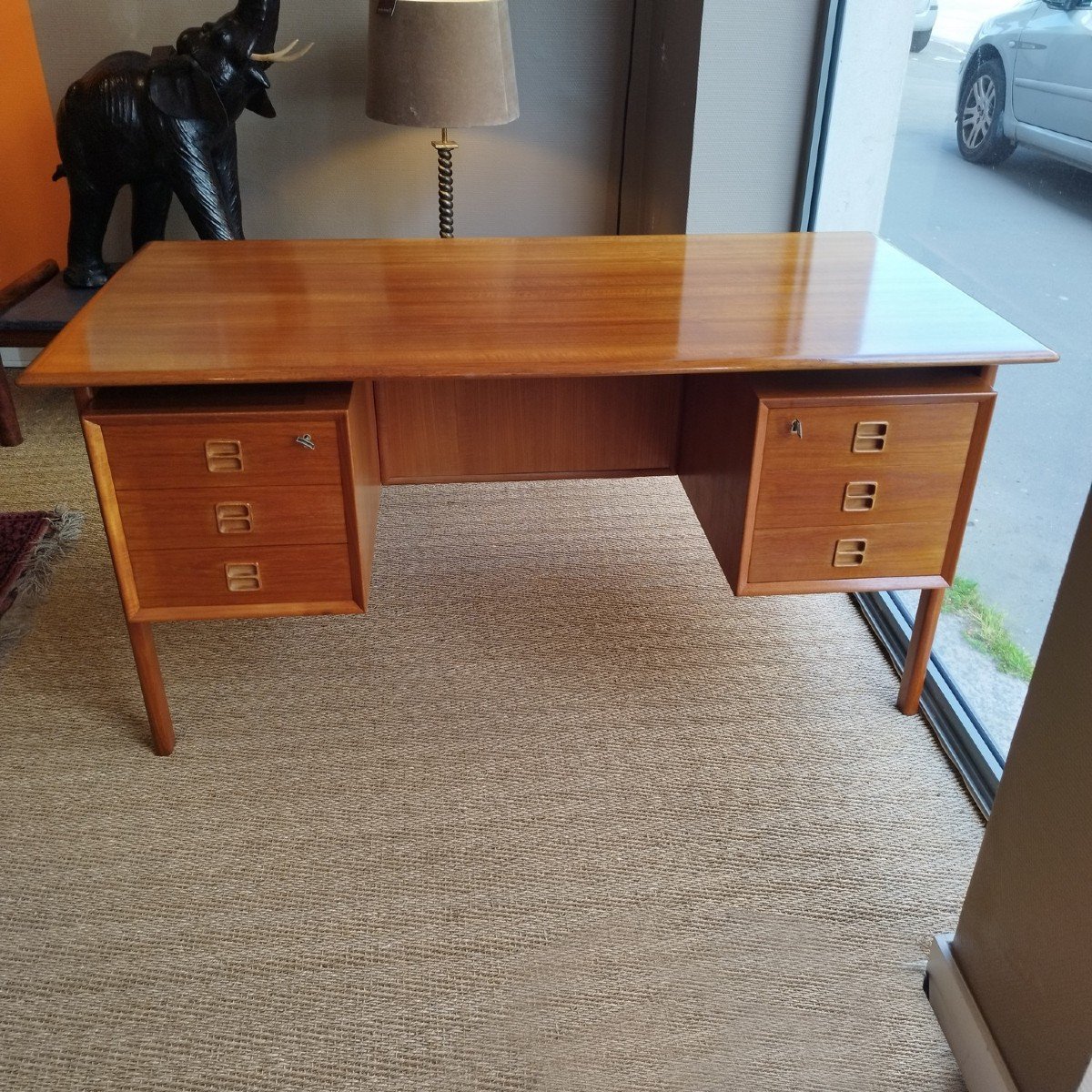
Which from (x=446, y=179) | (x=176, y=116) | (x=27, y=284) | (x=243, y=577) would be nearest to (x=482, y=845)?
(x=243, y=577)

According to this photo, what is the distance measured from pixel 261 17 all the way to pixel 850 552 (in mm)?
2071

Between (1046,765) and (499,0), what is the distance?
2210 millimetres

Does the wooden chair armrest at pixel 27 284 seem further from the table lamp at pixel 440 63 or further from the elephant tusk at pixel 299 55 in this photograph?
the table lamp at pixel 440 63

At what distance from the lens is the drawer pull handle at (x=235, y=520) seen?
1.59 m

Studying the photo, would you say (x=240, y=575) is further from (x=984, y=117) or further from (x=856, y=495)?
(x=984, y=117)

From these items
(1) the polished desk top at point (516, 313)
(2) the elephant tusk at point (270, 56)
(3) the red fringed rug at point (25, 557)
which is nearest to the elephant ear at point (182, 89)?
(2) the elephant tusk at point (270, 56)

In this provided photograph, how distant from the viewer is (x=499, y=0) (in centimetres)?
253

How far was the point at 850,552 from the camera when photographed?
170cm

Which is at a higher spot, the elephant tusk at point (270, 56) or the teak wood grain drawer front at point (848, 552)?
the elephant tusk at point (270, 56)

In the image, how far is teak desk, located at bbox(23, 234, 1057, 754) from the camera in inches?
58.9

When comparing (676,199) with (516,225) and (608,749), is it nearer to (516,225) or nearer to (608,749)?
(516,225)

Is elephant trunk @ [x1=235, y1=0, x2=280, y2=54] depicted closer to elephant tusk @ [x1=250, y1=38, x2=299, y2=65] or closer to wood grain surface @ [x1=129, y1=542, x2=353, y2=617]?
elephant tusk @ [x1=250, y1=38, x2=299, y2=65]

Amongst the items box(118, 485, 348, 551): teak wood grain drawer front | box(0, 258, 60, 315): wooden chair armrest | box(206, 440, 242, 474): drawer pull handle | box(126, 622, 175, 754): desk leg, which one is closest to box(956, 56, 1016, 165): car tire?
box(118, 485, 348, 551): teak wood grain drawer front

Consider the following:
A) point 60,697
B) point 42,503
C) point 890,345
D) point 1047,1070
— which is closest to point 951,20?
point 890,345
